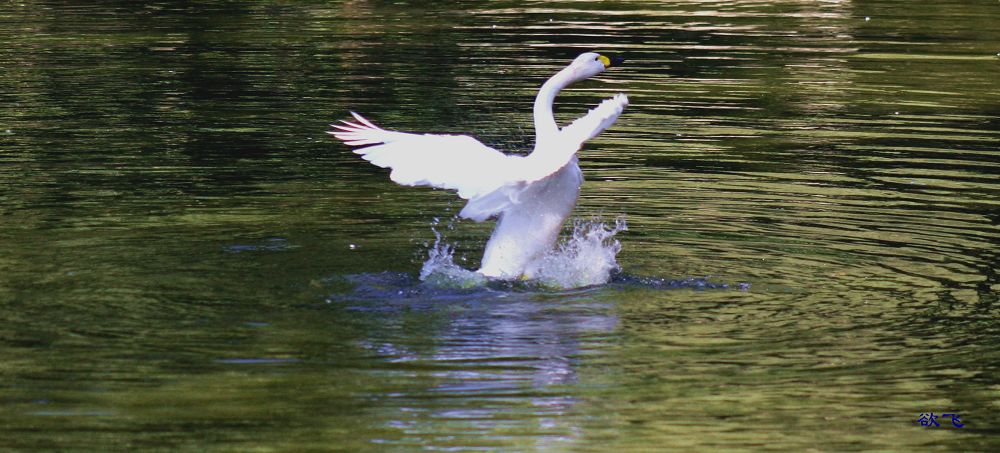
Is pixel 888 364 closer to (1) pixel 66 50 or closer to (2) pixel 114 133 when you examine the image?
(2) pixel 114 133

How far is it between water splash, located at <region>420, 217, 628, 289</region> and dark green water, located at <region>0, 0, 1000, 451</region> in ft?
0.69

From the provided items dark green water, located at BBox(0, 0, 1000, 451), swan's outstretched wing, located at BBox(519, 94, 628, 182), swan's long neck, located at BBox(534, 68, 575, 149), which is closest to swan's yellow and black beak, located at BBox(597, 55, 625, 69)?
swan's long neck, located at BBox(534, 68, 575, 149)

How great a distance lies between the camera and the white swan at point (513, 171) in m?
9.29

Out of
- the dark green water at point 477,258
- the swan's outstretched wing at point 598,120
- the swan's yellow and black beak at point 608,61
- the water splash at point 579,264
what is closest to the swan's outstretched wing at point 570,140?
the swan's outstretched wing at point 598,120

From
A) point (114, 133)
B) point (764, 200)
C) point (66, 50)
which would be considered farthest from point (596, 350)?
point (66, 50)

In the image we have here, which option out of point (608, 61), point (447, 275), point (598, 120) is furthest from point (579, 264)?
point (598, 120)

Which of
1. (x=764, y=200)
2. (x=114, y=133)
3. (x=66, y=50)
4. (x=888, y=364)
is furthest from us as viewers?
(x=66, y=50)

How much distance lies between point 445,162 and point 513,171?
502 mm

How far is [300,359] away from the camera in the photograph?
8.48 meters

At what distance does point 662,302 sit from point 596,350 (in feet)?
3.85

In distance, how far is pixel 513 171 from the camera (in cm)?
952

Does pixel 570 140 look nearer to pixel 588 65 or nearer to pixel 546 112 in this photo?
pixel 546 112

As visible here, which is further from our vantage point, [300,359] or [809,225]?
[809,225]

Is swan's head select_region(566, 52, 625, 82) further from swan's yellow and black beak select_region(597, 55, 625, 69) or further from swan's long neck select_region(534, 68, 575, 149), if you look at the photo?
swan's long neck select_region(534, 68, 575, 149)
